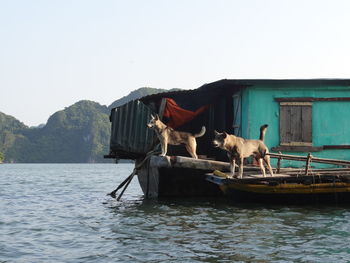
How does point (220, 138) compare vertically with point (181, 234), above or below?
above

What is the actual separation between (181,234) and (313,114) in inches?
339

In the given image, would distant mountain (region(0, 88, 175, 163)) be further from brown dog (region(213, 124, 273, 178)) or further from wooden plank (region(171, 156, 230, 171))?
brown dog (region(213, 124, 273, 178))

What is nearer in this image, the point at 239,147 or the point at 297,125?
the point at 239,147

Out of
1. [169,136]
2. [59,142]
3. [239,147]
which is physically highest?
[59,142]

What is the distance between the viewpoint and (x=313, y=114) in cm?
1781

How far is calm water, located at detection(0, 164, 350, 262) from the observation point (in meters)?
9.33

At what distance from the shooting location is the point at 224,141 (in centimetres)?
1363

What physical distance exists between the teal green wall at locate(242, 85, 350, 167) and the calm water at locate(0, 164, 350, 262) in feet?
10.3

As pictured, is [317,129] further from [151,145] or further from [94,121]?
[94,121]

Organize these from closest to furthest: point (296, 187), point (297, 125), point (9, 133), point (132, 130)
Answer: point (296, 187)
point (297, 125)
point (132, 130)
point (9, 133)

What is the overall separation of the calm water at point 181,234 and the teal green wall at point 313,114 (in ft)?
10.3

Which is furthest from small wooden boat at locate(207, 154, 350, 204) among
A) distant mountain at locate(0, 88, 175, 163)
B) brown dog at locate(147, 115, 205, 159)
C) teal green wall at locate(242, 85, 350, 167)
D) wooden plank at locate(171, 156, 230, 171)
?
distant mountain at locate(0, 88, 175, 163)

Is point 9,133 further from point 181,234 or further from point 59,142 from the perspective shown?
point 181,234

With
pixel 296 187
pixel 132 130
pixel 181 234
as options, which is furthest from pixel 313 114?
pixel 181 234
